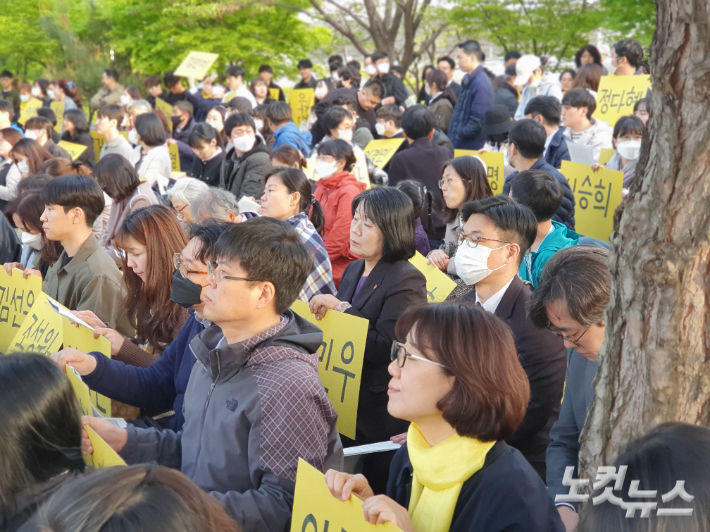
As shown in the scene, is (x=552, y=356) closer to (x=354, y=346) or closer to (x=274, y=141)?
(x=354, y=346)

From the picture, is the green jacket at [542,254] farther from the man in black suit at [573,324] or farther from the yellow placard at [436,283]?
the man in black suit at [573,324]

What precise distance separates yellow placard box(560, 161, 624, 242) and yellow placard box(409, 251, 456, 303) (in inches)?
85.7

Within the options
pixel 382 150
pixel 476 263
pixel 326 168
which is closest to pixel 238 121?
pixel 382 150

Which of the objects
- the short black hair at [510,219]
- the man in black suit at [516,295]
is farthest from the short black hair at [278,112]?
the short black hair at [510,219]

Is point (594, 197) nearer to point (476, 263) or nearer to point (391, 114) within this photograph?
point (476, 263)

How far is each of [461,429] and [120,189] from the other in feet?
16.5

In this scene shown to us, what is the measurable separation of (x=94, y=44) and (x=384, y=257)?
19656mm

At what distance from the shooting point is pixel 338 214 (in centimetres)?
621

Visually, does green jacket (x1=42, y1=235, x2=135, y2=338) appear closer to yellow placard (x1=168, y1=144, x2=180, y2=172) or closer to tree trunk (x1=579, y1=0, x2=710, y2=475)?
tree trunk (x1=579, y1=0, x2=710, y2=475)

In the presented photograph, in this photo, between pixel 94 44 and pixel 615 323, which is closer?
pixel 615 323

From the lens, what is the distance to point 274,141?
998 centimetres

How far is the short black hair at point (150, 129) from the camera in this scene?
27.3ft

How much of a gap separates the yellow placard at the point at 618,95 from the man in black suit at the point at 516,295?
611 cm

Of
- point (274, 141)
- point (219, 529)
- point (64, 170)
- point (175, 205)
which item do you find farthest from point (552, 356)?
point (274, 141)
